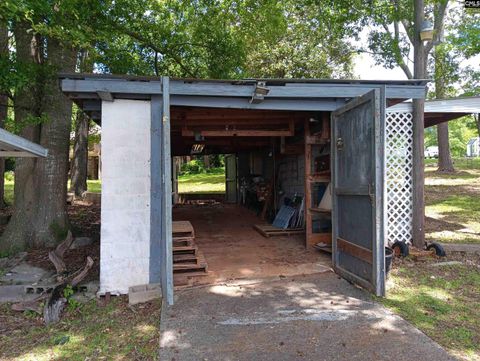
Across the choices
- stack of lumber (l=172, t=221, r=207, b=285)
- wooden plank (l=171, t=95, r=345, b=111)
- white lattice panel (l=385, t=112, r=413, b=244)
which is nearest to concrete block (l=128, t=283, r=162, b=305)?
stack of lumber (l=172, t=221, r=207, b=285)

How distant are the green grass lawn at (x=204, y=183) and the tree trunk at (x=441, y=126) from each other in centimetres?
930

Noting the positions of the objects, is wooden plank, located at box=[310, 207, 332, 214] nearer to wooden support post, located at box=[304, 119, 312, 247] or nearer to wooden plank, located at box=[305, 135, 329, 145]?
wooden support post, located at box=[304, 119, 312, 247]

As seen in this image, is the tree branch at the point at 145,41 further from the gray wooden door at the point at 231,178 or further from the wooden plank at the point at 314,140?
the gray wooden door at the point at 231,178

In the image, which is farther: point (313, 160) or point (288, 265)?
point (313, 160)

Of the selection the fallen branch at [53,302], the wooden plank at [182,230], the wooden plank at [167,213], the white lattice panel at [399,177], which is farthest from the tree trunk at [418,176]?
the fallen branch at [53,302]

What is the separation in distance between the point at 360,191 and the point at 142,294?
2728 mm

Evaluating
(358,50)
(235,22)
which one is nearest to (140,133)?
(235,22)

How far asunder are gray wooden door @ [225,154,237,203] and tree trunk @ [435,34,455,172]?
800cm

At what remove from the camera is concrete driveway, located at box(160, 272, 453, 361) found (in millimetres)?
3000

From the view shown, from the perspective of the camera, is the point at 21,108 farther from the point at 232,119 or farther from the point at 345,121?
the point at 345,121

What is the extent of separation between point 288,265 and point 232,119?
256cm

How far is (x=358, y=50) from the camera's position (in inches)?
539

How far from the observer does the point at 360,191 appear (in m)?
4.48

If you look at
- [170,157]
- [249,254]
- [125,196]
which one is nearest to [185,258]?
[125,196]
